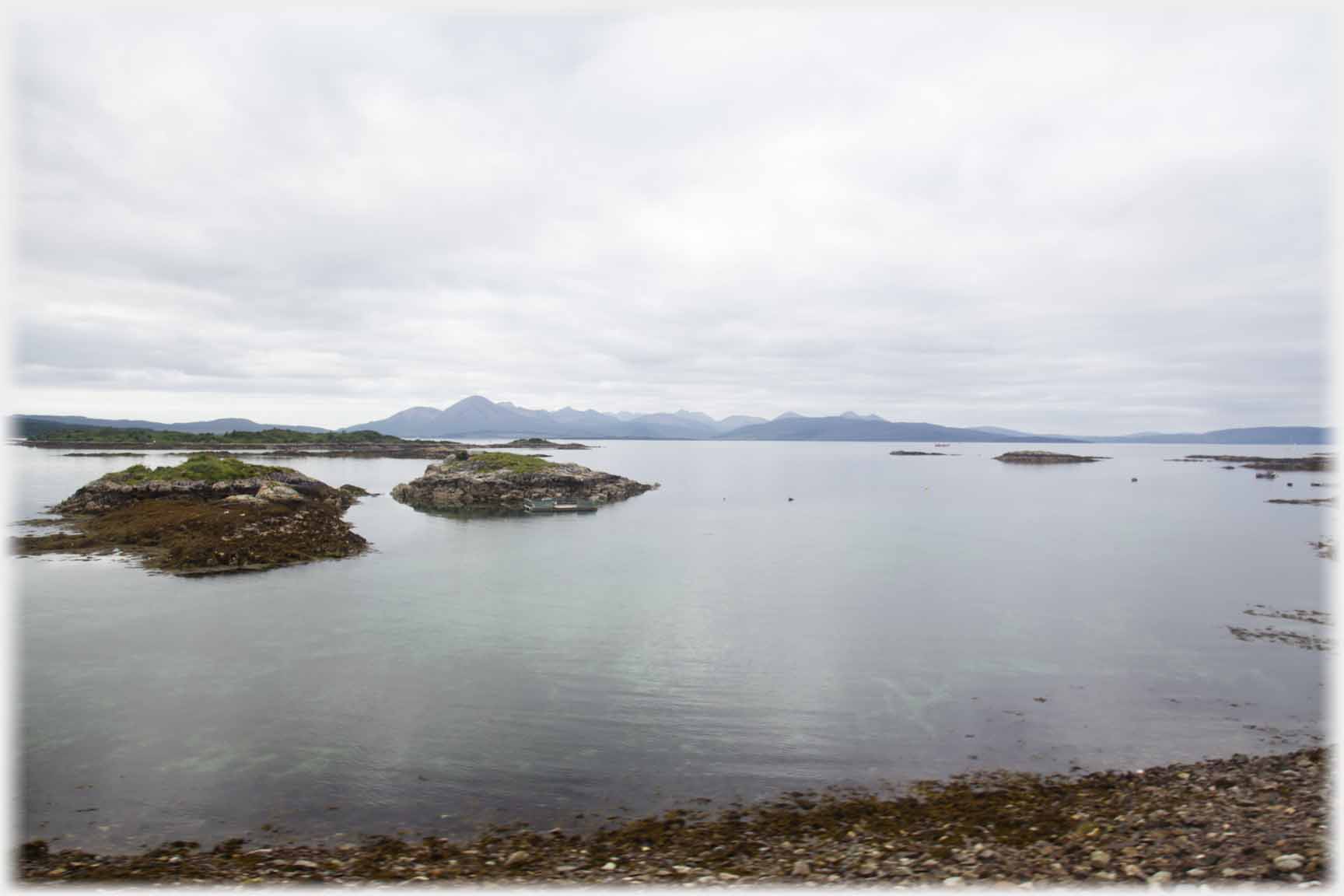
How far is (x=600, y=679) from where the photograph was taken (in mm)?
21672

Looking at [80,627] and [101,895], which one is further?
[80,627]

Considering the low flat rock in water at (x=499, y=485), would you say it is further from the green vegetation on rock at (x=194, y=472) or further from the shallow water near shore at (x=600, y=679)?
the shallow water near shore at (x=600, y=679)

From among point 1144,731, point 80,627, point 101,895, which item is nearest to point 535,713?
point 101,895

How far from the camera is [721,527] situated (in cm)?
6181

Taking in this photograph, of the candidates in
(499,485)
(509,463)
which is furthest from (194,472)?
(509,463)

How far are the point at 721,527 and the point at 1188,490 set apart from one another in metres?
83.6

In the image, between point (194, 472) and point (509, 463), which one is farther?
point (509, 463)

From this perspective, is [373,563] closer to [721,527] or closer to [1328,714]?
[721,527]

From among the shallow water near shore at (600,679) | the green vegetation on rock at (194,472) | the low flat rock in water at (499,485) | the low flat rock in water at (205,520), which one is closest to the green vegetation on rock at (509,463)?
the low flat rock in water at (499,485)

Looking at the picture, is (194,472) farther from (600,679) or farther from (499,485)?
(600,679)

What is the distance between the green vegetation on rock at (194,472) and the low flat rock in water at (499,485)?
17069 millimetres

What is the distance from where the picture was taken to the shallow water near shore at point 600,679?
568 inches

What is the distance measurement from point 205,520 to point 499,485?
37.6 m

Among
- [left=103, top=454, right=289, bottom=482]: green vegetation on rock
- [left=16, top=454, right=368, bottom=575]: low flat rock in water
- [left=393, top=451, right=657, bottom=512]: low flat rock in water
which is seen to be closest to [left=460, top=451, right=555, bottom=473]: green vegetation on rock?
[left=393, top=451, right=657, bottom=512]: low flat rock in water
